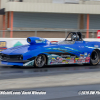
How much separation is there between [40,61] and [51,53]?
589mm

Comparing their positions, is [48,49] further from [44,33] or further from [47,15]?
[47,15]

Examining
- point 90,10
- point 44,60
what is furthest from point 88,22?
point 44,60

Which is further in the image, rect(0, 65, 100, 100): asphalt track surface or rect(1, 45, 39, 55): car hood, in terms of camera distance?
rect(1, 45, 39, 55): car hood

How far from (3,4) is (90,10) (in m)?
8.33

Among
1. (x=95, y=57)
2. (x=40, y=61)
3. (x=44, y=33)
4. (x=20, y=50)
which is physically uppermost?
Answer: (x=44, y=33)

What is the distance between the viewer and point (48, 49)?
12.5 m

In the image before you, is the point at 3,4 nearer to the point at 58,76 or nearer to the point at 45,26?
the point at 45,26

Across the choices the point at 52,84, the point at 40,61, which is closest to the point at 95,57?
the point at 40,61

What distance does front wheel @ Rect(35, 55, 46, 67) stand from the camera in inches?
483

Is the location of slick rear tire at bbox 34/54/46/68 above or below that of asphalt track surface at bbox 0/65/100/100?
above

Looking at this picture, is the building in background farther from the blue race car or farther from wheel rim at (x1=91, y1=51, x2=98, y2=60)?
the blue race car

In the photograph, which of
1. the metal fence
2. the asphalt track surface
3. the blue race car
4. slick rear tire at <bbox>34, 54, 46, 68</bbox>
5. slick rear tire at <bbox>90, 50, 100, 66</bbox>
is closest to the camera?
the asphalt track surface

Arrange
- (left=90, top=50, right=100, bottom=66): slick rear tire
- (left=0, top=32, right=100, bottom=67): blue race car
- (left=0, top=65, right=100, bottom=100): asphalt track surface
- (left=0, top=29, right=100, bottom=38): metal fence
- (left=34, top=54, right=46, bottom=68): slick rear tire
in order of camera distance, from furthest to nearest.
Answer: (left=0, top=29, right=100, bottom=38): metal fence, (left=90, top=50, right=100, bottom=66): slick rear tire, (left=34, top=54, right=46, bottom=68): slick rear tire, (left=0, top=32, right=100, bottom=67): blue race car, (left=0, top=65, right=100, bottom=100): asphalt track surface

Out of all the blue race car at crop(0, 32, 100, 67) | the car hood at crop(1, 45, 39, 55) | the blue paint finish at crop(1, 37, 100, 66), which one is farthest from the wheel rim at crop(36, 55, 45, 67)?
the car hood at crop(1, 45, 39, 55)
